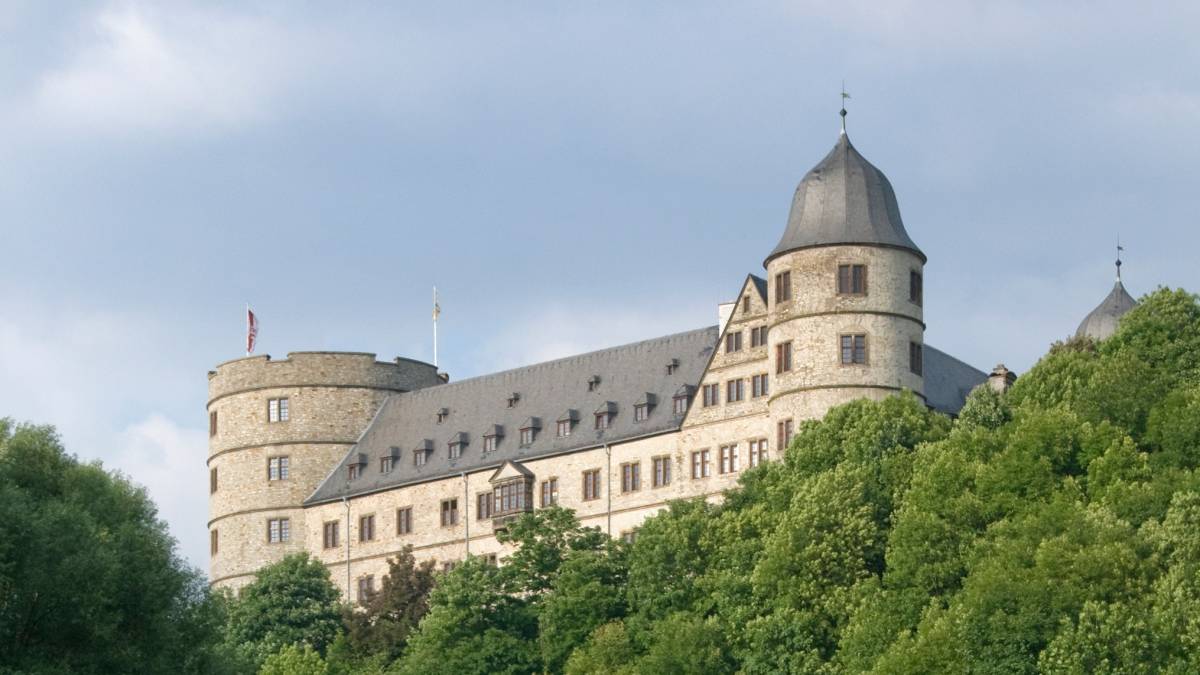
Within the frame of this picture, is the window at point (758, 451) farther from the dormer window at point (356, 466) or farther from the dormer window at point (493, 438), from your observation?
the dormer window at point (356, 466)

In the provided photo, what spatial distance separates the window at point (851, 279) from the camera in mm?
112000

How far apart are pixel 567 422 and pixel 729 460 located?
955 cm

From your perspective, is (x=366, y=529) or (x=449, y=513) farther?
(x=366, y=529)

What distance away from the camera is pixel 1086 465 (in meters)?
102

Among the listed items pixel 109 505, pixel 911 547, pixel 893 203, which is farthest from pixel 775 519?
pixel 109 505

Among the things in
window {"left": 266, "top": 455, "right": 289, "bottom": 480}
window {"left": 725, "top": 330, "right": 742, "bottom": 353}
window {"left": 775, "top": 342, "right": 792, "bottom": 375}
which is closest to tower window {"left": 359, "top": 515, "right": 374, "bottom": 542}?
window {"left": 266, "top": 455, "right": 289, "bottom": 480}

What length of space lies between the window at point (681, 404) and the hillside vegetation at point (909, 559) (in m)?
6.60

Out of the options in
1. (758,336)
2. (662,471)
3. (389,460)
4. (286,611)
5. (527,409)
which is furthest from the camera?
(389,460)

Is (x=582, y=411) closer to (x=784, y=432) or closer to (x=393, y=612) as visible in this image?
(x=393, y=612)

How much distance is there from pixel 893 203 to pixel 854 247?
3246mm

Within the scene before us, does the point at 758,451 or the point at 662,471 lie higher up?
the point at 758,451

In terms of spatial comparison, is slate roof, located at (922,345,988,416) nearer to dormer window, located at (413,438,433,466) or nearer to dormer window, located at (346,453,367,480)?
Result: dormer window, located at (413,438,433,466)

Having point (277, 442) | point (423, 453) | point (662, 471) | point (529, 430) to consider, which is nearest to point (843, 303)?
point (662, 471)

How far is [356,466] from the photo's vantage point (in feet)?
430
